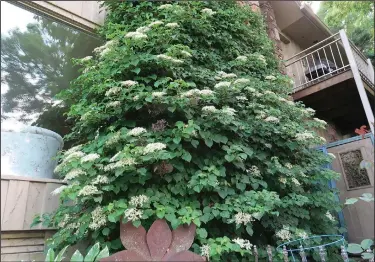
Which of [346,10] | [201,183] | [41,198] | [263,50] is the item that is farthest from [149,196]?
[346,10]

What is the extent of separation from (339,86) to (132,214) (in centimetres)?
474

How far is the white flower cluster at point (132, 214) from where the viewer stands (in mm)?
1905

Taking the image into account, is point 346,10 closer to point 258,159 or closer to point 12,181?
point 258,159

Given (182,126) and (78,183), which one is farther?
(182,126)

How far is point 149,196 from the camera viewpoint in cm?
221

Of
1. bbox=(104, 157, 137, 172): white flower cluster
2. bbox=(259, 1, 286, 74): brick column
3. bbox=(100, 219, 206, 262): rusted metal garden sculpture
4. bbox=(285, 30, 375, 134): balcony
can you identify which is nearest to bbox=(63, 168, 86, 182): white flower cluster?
bbox=(104, 157, 137, 172): white flower cluster

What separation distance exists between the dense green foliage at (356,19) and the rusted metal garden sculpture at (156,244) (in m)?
9.94

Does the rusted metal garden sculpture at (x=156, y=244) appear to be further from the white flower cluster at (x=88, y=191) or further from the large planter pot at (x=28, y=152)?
the large planter pot at (x=28, y=152)

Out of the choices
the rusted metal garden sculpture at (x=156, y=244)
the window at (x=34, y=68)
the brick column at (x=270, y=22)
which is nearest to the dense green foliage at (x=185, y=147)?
the rusted metal garden sculpture at (x=156, y=244)

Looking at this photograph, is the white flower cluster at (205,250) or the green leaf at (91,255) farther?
the white flower cluster at (205,250)

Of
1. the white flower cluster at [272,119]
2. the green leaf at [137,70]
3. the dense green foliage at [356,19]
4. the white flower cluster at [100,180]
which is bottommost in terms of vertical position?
the white flower cluster at [100,180]

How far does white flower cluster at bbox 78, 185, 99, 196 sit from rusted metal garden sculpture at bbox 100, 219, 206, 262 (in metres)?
0.37

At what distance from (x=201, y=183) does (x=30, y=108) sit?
84.7 inches

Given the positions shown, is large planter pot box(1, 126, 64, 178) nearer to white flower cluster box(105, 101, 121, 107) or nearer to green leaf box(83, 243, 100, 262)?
white flower cluster box(105, 101, 121, 107)
